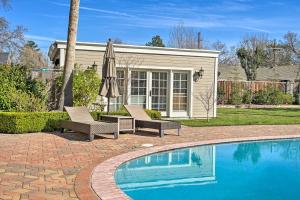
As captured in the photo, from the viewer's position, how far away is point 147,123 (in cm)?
1280

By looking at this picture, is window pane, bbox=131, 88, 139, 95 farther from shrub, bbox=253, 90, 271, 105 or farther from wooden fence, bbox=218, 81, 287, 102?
shrub, bbox=253, 90, 271, 105

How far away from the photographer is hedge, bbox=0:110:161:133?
12.3 m

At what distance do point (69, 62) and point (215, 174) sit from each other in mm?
8049

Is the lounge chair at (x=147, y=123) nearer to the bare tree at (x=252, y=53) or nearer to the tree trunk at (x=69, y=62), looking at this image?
the tree trunk at (x=69, y=62)

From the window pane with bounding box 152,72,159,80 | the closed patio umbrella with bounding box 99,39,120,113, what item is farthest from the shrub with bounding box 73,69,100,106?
the window pane with bounding box 152,72,159,80

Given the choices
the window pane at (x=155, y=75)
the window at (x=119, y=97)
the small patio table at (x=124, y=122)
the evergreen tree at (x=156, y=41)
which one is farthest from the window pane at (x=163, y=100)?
the evergreen tree at (x=156, y=41)

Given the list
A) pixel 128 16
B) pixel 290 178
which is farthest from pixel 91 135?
pixel 128 16

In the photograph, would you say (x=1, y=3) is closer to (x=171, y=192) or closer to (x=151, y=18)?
(x=151, y=18)

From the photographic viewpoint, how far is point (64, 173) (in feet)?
23.1

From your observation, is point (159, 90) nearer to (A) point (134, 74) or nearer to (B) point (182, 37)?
(A) point (134, 74)

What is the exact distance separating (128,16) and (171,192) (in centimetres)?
3098

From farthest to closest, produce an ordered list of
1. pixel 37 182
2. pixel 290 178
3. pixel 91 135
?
pixel 91 135 < pixel 290 178 < pixel 37 182

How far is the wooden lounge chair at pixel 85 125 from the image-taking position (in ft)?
36.1

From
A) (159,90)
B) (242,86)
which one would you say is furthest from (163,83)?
(242,86)
